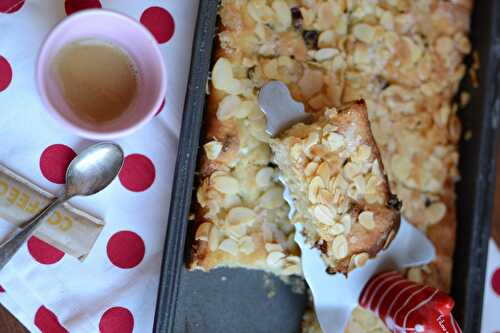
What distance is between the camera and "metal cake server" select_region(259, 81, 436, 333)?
158cm

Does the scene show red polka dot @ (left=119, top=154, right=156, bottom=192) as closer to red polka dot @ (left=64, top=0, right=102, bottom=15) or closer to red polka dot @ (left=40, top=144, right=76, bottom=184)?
red polka dot @ (left=40, top=144, right=76, bottom=184)

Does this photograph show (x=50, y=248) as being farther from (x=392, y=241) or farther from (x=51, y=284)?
(x=392, y=241)

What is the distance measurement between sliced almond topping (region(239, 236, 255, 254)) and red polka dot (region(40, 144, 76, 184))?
47cm

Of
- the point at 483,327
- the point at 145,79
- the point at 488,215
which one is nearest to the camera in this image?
the point at 145,79

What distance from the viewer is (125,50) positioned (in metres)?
1.51

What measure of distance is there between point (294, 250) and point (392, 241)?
28 centimetres

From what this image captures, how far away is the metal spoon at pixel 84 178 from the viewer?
1505 millimetres

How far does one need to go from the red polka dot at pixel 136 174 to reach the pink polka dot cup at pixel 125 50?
6.5 inches

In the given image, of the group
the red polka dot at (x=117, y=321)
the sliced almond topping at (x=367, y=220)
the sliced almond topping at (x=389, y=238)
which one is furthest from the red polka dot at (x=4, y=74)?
the sliced almond topping at (x=389, y=238)

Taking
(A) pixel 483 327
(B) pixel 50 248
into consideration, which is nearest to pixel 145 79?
(B) pixel 50 248

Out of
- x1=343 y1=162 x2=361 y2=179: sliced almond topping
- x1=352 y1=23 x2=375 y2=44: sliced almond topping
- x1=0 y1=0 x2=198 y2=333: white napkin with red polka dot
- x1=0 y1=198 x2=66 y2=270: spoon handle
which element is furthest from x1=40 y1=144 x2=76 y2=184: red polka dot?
x1=352 y1=23 x2=375 y2=44: sliced almond topping

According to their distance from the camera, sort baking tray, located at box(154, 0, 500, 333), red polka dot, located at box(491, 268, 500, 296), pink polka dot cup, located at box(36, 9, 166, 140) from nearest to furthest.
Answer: pink polka dot cup, located at box(36, 9, 166, 140) → baking tray, located at box(154, 0, 500, 333) → red polka dot, located at box(491, 268, 500, 296)

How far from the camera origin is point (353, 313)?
1728 millimetres

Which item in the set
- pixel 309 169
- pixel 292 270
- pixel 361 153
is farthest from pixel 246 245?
pixel 361 153
